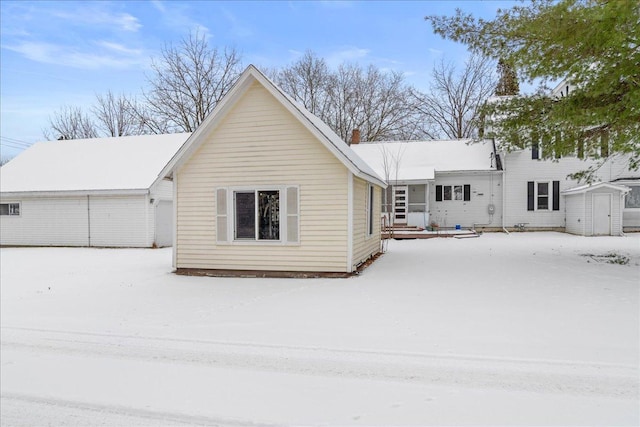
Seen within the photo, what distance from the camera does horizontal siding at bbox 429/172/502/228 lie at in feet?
72.2

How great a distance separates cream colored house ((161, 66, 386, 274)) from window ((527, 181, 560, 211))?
15225 millimetres

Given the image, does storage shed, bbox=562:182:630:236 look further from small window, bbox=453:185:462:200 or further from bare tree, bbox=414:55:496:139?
bare tree, bbox=414:55:496:139

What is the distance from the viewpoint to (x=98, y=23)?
1335cm

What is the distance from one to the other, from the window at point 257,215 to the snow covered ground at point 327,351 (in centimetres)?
131

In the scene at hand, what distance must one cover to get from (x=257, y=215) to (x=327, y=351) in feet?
19.1

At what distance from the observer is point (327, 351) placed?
15.3 ft

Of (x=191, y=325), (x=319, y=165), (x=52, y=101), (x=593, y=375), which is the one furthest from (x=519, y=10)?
(x=52, y=101)

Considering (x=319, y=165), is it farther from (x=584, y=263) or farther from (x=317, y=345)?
(x=584, y=263)

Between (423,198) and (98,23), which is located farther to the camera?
(423,198)

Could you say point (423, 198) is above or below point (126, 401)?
above

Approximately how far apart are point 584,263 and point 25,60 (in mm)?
21224

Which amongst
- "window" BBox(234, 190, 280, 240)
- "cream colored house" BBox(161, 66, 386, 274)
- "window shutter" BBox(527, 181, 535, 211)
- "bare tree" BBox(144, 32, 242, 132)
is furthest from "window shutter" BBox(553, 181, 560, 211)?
"bare tree" BBox(144, 32, 242, 132)

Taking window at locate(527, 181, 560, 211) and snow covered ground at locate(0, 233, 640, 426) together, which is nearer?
snow covered ground at locate(0, 233, 640, 426)

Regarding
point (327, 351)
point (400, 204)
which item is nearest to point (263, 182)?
point (327, 351)
